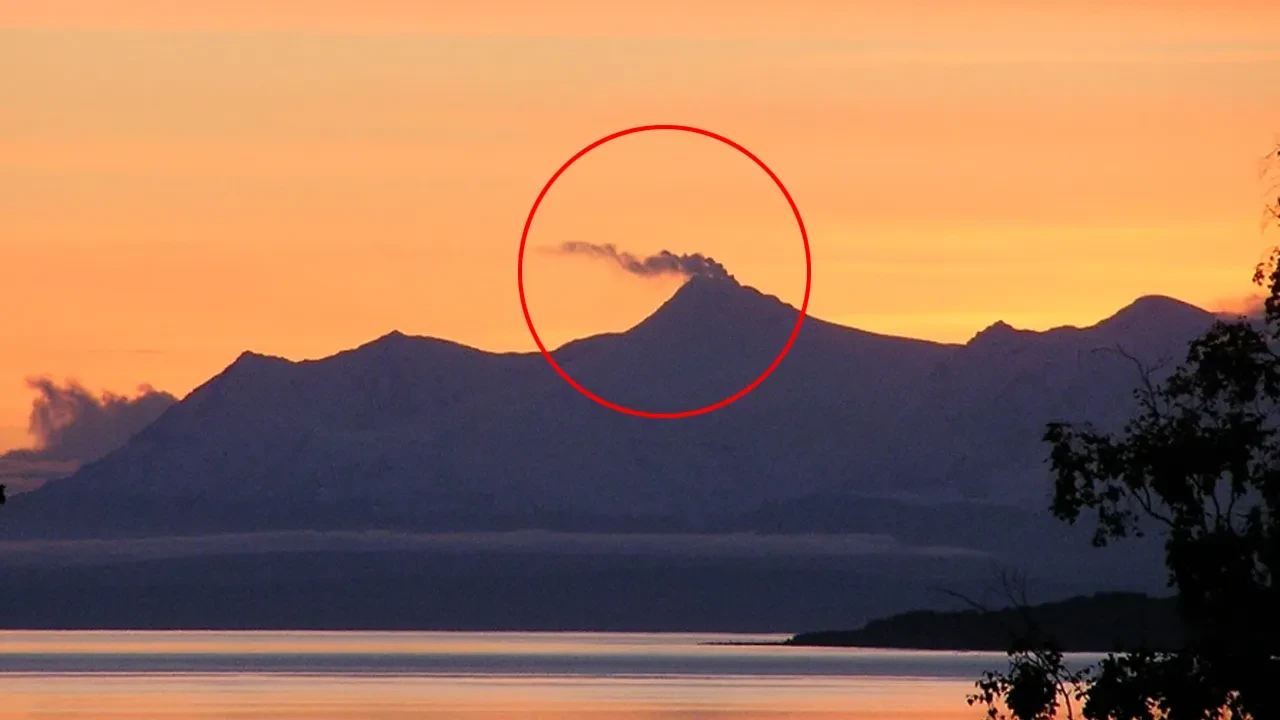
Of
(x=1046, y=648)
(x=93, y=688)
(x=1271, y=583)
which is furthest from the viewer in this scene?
(x=93, y=688)

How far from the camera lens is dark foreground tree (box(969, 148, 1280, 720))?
5366 centimetres

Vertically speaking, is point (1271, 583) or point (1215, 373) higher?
point (1215, 373)

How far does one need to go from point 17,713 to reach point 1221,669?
10143 cm

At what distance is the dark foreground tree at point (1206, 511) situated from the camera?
5366 centimetres

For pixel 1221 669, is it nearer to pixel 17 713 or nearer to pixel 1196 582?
pixel 1196 582

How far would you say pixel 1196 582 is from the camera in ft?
177

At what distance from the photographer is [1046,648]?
196 ft

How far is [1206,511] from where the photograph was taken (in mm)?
53812

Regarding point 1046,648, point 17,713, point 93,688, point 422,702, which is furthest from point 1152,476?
point 93,688

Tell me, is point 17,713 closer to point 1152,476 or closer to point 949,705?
point 949,705

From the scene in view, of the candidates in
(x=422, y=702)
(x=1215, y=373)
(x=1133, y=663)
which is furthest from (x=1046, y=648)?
(x=422, y=702)

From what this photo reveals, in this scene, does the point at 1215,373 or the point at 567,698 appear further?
the point at 567,698

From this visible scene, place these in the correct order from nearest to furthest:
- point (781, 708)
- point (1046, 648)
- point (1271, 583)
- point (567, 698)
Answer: point (1271, 583), point (1046, 648), point (781, 708), point (567, 698)

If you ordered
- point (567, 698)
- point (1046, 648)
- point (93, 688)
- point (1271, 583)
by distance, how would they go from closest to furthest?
point (1271, 583)
point (1046, 648)
point (567, 698)
point (93, 688)
